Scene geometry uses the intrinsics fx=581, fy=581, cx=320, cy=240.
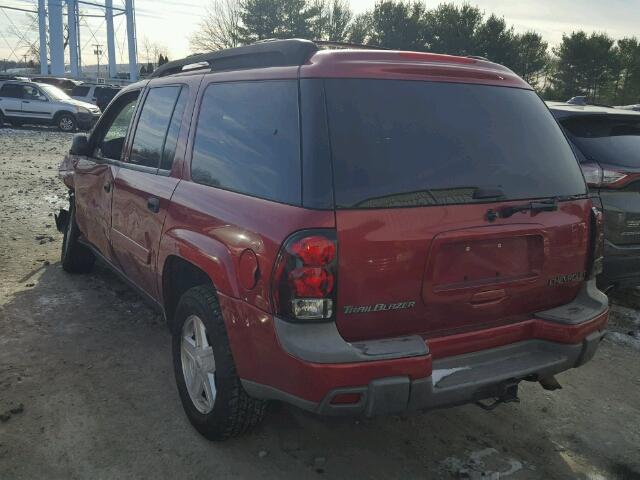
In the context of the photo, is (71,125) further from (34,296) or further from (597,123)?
(597,123)

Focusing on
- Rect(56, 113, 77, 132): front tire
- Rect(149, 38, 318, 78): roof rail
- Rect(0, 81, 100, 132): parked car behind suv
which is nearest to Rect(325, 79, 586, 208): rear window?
Result: Rect(149, 38, 318, 78): roof rail

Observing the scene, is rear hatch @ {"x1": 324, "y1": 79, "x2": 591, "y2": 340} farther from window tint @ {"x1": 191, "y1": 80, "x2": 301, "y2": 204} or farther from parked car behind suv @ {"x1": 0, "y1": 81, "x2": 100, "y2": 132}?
parked car behind suv @ {"x1": 0, "y1": 81, "x2": 100, "y2": 132}

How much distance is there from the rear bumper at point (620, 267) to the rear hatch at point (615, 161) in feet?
0.25

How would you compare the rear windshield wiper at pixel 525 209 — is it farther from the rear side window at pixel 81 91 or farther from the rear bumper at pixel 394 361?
the rear side window at pixel 81 91

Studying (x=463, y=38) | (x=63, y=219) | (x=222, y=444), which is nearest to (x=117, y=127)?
(x=63, y=219)

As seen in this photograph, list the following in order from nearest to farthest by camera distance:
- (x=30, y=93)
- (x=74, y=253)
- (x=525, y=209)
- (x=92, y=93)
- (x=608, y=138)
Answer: (x=525, y=209)
(x=608, y=138)
(x=74, y=253)
(x=30, y=93)
(x=92, y=93)

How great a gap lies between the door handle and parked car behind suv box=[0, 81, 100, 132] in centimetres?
1985

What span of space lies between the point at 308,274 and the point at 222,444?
128cm

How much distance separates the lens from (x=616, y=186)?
4559mm

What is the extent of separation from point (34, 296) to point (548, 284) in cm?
425

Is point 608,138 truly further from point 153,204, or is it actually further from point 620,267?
point 153,204

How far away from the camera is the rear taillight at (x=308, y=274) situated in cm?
227

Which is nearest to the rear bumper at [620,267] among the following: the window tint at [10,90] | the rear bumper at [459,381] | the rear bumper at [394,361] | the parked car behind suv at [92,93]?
the rear bumper at [459,381]

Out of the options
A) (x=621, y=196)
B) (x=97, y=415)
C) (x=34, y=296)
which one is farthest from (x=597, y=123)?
(x=34, y=296)
